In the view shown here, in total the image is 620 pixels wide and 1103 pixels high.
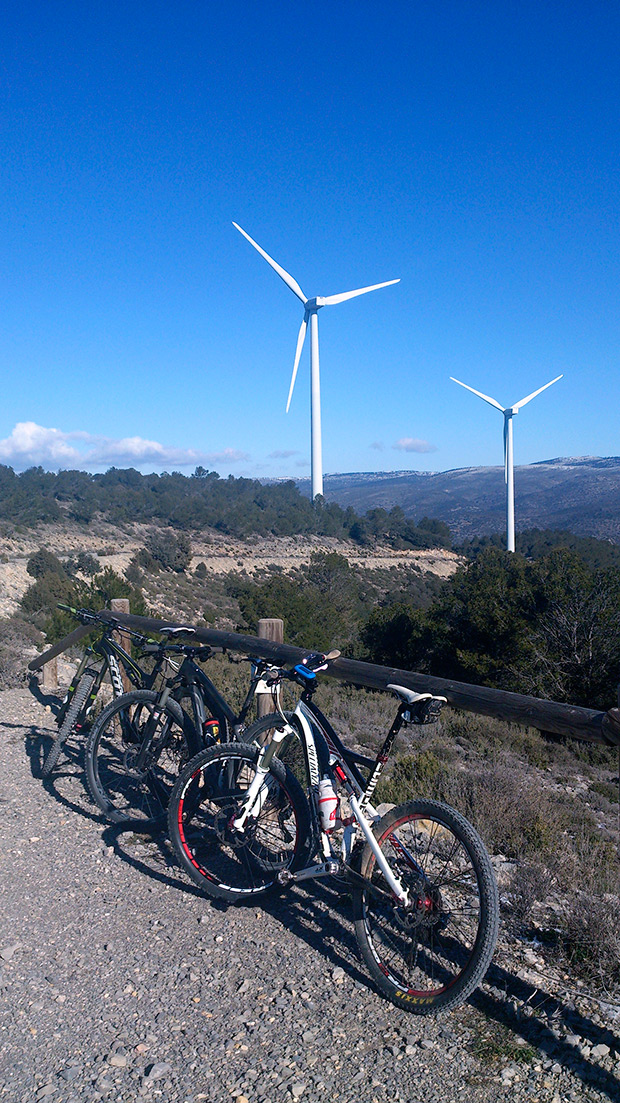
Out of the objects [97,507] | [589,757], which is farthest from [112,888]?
[97,507]

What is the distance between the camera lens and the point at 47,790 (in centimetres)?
567

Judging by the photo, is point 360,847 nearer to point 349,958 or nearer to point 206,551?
point 349,958

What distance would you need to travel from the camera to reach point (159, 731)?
15.5ft

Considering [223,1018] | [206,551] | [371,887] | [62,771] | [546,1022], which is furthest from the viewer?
[206,551]

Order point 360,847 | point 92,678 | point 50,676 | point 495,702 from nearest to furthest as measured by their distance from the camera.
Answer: point 360,847
point 495,702
point 92,678
point 50,676

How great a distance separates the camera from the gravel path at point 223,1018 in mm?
2555

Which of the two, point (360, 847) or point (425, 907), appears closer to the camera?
point (425, 907)

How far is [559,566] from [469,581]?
119 inches

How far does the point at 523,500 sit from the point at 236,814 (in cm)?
14402

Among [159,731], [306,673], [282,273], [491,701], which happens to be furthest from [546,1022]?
[282,273]

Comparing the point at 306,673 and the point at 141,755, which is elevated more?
the point at 306,673

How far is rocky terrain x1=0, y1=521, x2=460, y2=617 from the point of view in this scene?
3747 cm

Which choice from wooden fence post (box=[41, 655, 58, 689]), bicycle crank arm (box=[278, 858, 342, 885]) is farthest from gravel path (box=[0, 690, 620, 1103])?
wooden fence post (box=[41, 655, 58, 689])

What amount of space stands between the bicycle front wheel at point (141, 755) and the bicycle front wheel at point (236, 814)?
61 cm
